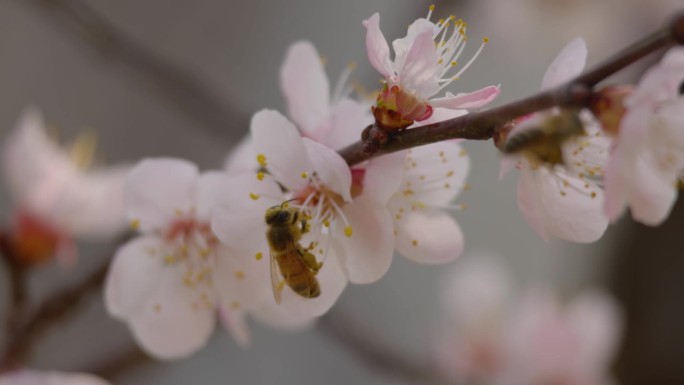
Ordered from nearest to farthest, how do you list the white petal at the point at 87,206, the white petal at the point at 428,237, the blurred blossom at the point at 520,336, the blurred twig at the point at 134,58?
1. the white petal at the point at 428,237
2. the white petal at the point at 87,206
3. the blurred twig at the point at 134,58
4. the blurred blossom at the point at 520,336

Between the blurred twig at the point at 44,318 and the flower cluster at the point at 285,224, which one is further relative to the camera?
the blurred twig at the point at 44,318

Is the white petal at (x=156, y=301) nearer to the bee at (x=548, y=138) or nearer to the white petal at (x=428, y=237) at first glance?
the white petal at (x=428, y=237)

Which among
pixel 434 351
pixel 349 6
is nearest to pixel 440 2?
pixel 349 6

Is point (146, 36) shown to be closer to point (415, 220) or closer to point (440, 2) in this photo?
point (440, 2)

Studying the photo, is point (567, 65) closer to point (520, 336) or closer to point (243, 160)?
point (243, 160)

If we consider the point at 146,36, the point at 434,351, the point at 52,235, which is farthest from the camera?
the point at 146,36

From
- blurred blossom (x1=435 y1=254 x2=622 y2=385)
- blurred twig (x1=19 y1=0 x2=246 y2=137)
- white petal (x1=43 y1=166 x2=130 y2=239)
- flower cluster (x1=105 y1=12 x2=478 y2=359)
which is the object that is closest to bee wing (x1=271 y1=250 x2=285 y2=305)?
flower cluster (x1=105 y1=12 x2=478 y2=359)

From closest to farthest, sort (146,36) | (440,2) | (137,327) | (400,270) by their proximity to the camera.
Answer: (137,327) < (440,2) < (146,36) < (400,270)

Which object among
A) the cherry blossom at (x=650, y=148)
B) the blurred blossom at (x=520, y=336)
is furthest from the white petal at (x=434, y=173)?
the blurred blossom at (x=520, y=336)

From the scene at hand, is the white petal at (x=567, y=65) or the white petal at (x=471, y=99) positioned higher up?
the white petal at (x=471, y=99)

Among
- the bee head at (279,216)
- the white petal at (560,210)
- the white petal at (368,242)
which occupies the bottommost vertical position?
the white petal at (560,210)
